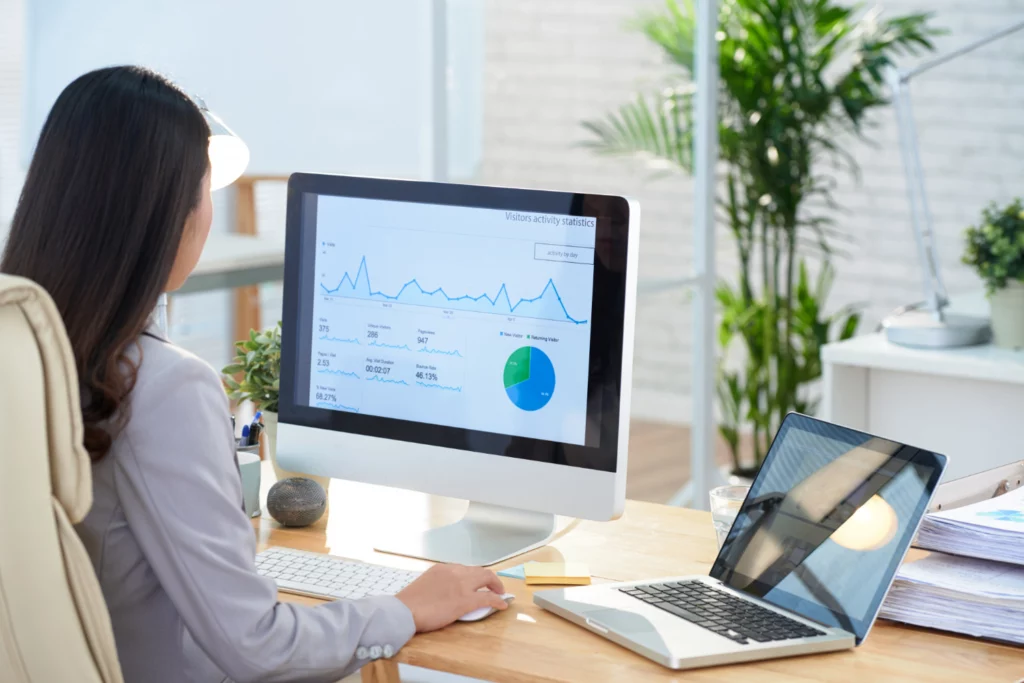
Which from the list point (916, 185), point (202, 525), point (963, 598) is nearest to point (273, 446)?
point (202, 525)

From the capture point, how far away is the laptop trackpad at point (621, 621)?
117 centimetres

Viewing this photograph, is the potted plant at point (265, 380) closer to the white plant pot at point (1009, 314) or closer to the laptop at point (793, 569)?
the laptop at point (793, 569)

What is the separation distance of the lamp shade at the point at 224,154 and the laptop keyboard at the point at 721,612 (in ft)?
2.30

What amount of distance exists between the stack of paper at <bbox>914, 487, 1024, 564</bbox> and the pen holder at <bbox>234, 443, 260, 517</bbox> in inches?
32.5

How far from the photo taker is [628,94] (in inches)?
188

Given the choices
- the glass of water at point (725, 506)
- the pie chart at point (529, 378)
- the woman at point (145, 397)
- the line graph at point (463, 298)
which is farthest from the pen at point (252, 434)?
the glass of water at point (725, 506)

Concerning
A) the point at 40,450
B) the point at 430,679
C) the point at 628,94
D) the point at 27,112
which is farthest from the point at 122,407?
the point at 628,94

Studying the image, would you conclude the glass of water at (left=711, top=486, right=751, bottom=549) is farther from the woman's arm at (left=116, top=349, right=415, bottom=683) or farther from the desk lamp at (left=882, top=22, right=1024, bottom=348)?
the desk lamp at (left=882, top=22, right=1024, bottom=348)

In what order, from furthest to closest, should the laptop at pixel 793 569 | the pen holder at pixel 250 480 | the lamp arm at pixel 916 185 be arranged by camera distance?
the lamp arm at pixel 916 185, the pen holder at pixel 250 480, the laptop at pixel 793 569

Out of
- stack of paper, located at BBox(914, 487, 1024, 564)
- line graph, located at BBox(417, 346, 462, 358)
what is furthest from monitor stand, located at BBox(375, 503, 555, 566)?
stack of paper, located at BBox(914, 487, 1024, 564)

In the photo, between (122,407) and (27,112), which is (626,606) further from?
(27,112)

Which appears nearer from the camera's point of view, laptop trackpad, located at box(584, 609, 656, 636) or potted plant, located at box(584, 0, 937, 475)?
laptop trackpad, located at box(584, 609, 656, 636)

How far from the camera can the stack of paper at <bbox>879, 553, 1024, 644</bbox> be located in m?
1.15

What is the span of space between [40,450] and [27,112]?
6.15 feet
